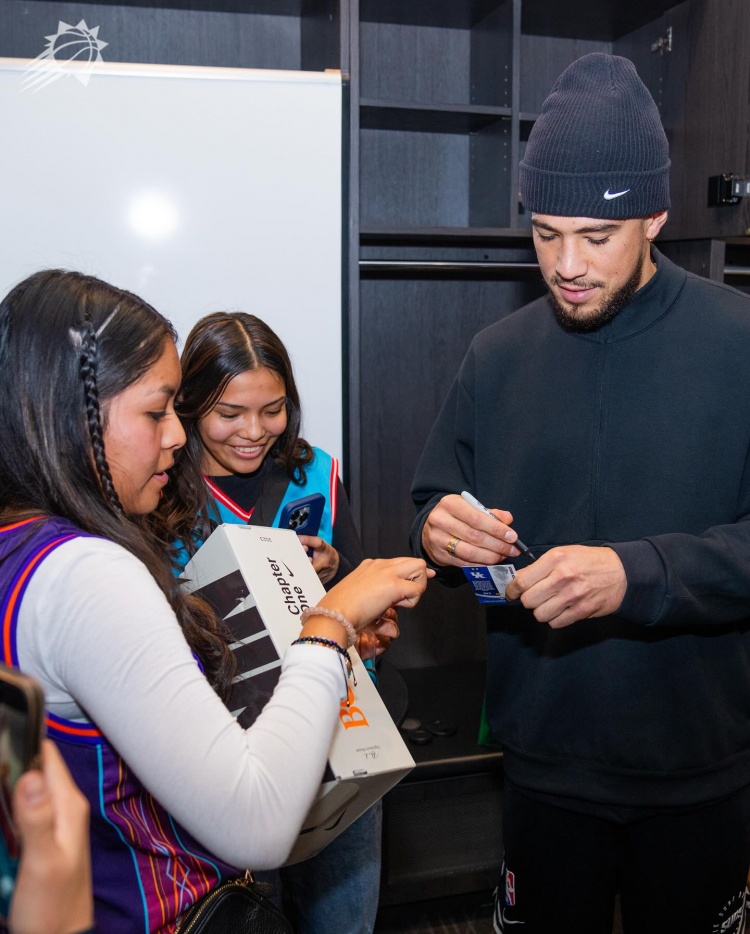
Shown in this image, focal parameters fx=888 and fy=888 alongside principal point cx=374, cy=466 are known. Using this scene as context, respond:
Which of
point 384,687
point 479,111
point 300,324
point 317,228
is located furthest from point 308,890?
point 479,111

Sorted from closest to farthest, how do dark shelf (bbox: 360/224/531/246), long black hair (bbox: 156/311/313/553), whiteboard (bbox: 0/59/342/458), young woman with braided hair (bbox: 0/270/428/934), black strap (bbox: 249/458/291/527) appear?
young woman with braided hair (bbox: 0/270/428/934), long black hair (bbox: 156/311/313/553), black strap (bbox: 249/458/291/527), whiteboard (bbox: 0/59/342/458), dark shelf (bbox: 360/224/531/246)

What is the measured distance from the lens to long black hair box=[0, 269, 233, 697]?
2.98ft

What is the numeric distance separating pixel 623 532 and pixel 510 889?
2.06 feet

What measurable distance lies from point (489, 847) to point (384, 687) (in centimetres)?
58

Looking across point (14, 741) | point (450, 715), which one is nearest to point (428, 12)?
point (450, 715)

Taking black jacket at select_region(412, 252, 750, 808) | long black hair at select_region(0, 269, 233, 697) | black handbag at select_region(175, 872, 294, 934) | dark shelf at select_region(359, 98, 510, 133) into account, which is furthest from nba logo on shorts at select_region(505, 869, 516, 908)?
dark shelf at select_region(359, 98, 510, 133)

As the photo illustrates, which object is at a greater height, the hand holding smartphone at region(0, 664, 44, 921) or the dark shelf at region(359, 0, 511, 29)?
the dark shelf at region(359, 0, 511, 29)

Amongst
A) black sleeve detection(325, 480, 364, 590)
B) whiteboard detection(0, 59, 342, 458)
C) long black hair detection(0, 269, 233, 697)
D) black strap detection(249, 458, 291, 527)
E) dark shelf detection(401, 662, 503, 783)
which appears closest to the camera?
long black hair detection(0, 269, 233, 697)

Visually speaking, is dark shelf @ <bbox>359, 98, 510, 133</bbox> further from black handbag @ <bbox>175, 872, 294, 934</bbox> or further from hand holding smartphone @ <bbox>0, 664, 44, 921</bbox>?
Result: hand holding smartphone @ <bbox>0, 664, 44, 921</bbox>

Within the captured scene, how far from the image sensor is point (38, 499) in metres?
0.91

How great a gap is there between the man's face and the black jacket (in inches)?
1.6

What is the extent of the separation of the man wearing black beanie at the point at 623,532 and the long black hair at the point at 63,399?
0.55 metres

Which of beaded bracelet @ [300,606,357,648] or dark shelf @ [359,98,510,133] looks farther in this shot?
dark shelf @ [359,98,510,133]

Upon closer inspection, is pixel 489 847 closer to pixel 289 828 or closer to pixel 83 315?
pixel 289 828
